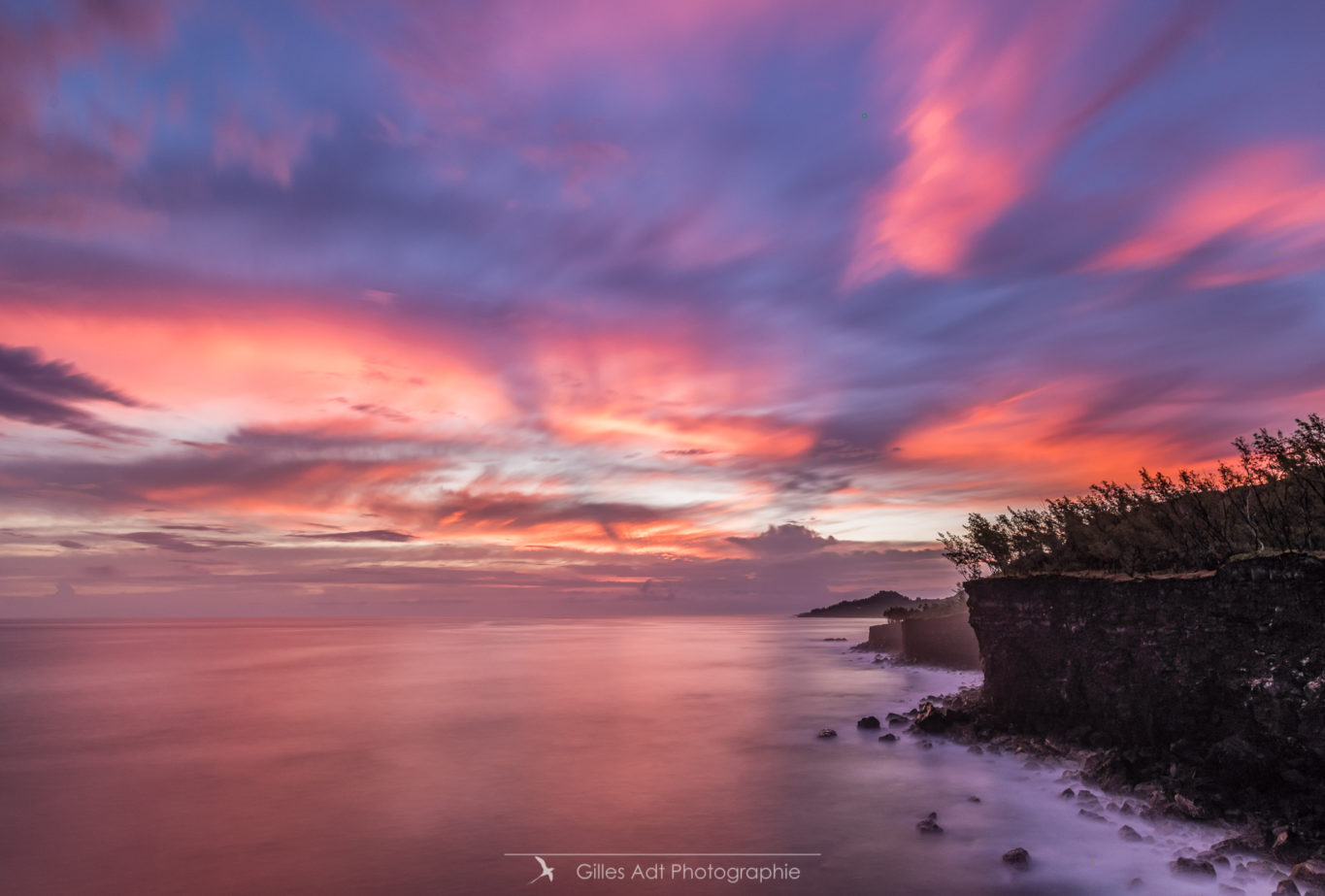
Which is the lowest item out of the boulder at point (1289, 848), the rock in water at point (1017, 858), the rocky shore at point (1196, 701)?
the rock in water at point (1017, 858)

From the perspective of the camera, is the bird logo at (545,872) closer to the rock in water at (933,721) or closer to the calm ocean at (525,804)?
the calm ocean at (525,804)

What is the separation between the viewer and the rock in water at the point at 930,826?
48.3ft

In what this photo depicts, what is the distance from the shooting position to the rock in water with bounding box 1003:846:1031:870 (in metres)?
12.6

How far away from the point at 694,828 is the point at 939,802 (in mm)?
5784

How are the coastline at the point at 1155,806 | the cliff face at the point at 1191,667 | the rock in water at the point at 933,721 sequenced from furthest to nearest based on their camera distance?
the rock in water at the point at 933,721, the cliff face at the point at 1191,667, the coastline at the point at 1155,806

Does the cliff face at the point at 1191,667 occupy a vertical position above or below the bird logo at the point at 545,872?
above

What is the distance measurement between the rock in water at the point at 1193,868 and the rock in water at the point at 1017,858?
2.22m

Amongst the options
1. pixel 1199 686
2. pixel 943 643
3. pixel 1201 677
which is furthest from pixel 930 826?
pixel 943 643

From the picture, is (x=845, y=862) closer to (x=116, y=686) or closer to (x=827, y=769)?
(x=827, y=769)

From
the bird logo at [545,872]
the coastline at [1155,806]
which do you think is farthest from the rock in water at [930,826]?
the bird logo at [545,872]

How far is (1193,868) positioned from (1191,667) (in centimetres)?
499

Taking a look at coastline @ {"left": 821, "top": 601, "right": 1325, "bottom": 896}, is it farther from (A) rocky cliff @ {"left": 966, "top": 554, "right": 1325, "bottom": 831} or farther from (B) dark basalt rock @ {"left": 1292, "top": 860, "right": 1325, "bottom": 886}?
(A) rocky cliff @ {"left": 966, "top": 554, "right": 1325, "bottom": 831}

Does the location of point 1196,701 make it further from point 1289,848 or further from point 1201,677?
point 1289,848

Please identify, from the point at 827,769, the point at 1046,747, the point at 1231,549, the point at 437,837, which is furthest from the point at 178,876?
the point at 1231,549
